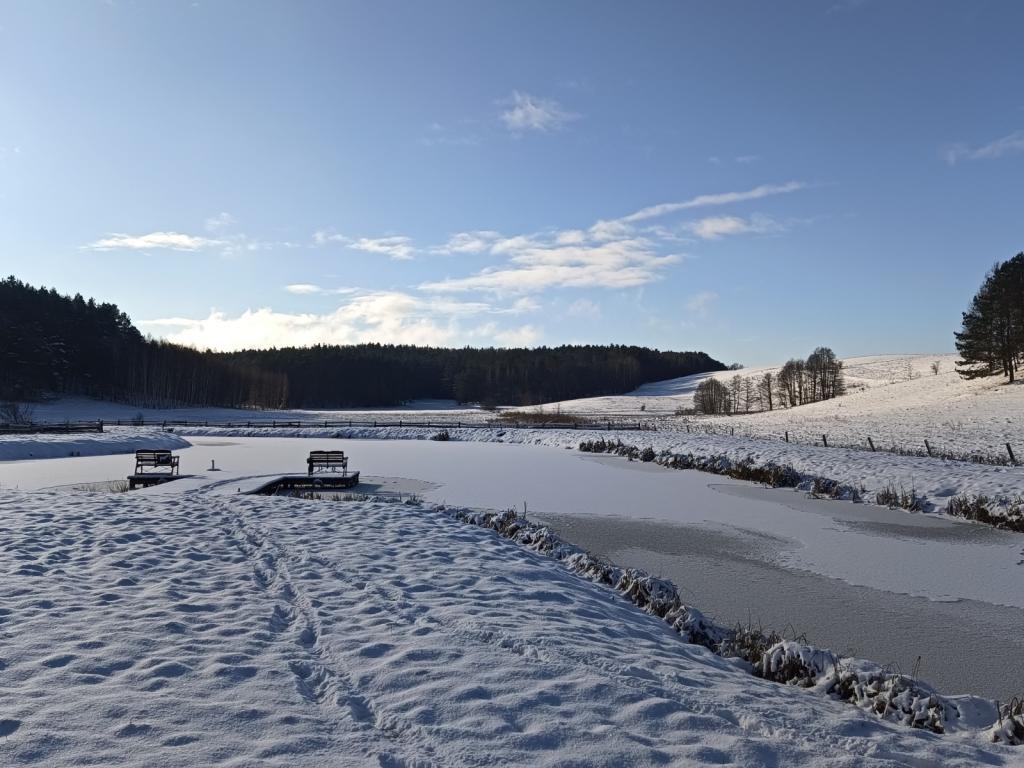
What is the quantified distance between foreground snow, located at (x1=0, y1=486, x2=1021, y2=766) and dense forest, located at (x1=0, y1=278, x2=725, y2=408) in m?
81.8

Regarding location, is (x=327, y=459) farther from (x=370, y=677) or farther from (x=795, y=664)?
(x=795, y=664)

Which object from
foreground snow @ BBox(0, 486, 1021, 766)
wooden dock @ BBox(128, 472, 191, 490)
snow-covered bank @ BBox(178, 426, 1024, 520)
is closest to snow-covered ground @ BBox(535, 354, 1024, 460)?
snow-covered bank @ BBox(178, 426, 1024, 520)

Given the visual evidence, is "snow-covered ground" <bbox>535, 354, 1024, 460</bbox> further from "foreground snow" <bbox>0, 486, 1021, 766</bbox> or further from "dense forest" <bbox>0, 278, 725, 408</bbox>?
"dense forest" <bbox>0, 278, 725, 408</bbox>

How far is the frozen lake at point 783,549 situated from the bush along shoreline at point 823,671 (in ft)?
2.63

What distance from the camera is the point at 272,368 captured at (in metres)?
138

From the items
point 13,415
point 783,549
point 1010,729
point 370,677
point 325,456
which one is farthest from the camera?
point 13,415

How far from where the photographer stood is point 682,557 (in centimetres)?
1181

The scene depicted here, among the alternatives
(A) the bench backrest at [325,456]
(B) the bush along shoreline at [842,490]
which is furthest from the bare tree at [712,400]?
(A) the bench backrest at [325,456]

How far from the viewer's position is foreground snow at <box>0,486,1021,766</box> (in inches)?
175

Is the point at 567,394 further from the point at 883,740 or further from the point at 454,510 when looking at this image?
the point at 883,740

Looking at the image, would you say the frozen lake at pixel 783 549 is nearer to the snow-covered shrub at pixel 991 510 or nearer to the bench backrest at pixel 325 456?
the snow-covered shrub at pixel 991 510

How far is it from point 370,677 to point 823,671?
4.33m

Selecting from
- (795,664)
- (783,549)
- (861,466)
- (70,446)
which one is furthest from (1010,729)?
(70,446)

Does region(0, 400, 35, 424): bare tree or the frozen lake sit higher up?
region(0, 400, 35, 424): bare tree
